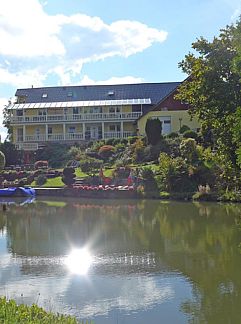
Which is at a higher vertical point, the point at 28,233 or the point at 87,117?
the point at 87,117

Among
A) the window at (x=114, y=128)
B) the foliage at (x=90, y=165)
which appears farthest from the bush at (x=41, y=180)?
the window at (x=114, y=128)

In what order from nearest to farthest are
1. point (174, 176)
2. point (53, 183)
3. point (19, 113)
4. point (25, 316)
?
point (25, 316), point (174, 176), point (53, 183), point (19, 113)

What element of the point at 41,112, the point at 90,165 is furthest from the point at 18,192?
the point at 41,112

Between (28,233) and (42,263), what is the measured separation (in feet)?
20.7

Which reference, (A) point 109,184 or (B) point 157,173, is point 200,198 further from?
(A) point 109,184

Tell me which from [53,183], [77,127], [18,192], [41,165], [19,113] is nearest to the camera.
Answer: [18,192]

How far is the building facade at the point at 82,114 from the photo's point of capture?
5625 cm

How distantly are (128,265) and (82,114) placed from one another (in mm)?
44726

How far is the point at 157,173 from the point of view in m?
33.0

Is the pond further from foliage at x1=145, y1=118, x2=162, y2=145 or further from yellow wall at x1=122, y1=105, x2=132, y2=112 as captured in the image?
yellow wall at x1=122, y1=105, x2=132, y2=112

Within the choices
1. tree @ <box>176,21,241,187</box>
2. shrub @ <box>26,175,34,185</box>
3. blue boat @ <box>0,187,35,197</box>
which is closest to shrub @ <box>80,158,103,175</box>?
shrub @ <box>26,175,34,185</box>

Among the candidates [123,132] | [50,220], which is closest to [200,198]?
[50,220]

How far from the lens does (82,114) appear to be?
5688 cm

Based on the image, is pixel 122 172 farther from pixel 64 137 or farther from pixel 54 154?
pixel 64 137
